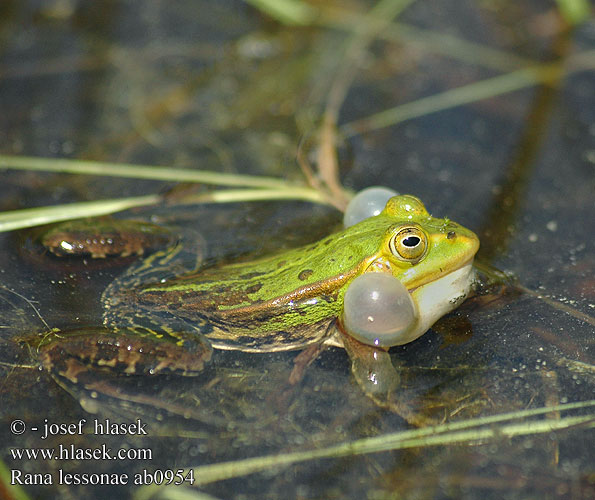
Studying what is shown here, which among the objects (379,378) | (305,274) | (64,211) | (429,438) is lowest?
(429,438)

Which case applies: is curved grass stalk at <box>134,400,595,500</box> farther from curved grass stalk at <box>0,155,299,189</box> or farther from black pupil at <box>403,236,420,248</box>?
curved grass stalk at <box>0,155,299,189</box>

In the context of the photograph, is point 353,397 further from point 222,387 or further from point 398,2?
point 398,2

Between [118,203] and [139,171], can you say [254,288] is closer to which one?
[118,203]

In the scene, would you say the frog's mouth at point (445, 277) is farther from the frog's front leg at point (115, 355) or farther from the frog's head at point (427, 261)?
the frog's front leg at point (115, 355)

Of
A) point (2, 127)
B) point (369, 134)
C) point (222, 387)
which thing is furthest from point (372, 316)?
point (2, 127)

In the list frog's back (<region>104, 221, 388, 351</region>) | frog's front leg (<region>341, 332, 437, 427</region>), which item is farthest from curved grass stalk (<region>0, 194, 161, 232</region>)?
frog's front leg (<region>341, 332, 437, 427</region>)

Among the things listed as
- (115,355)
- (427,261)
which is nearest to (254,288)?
(115,355)
